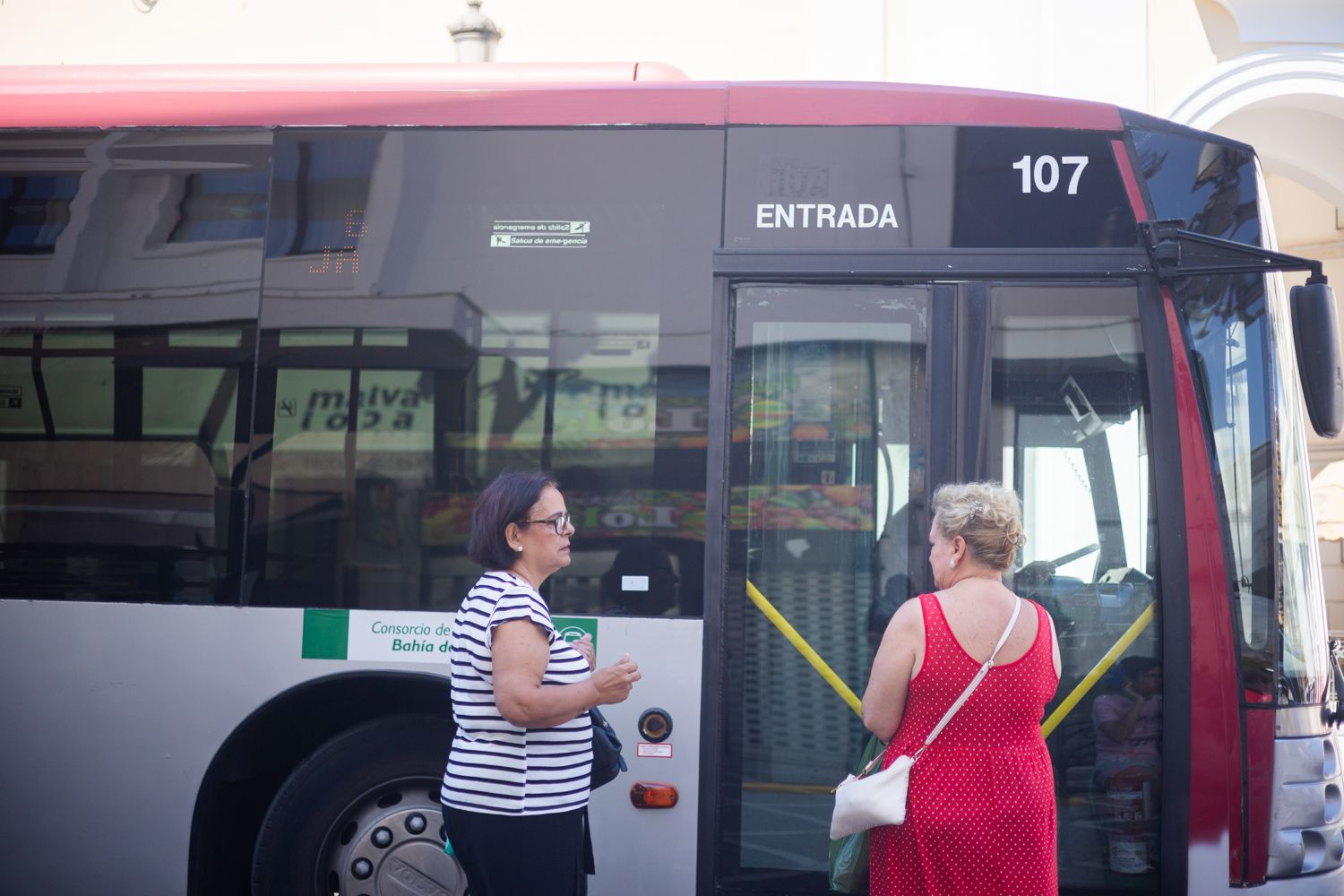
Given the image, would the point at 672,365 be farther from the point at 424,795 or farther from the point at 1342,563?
the point at 1342,563

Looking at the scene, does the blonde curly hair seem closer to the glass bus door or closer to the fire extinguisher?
the glass bus door

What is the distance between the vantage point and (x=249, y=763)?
4.30m

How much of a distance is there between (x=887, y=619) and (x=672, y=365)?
3.64 ft

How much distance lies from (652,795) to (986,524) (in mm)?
1656

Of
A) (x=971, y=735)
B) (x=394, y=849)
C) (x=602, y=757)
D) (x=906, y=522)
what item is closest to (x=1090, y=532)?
(x=906, y=522)

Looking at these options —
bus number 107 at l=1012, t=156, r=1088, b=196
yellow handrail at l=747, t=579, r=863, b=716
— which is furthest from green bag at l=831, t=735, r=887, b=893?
bus number 107 at l=1012, t=156, r=1088, b=196

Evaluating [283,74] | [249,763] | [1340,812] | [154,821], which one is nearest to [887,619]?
[1340,812]

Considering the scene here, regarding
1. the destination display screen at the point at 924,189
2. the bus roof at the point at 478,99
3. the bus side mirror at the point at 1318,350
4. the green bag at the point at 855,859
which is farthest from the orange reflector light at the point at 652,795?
the bus side mirror at the point at 1318,350

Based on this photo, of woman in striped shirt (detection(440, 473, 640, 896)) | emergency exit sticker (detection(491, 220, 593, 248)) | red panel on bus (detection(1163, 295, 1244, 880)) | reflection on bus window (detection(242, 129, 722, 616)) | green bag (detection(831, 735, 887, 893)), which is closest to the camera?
woman in striped shirt (detection(440, 473, 640, 896))

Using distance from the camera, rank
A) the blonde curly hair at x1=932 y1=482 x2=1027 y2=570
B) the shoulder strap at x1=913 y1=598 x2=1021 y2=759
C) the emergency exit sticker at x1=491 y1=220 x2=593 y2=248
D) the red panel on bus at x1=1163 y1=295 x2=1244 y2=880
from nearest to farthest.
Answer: the shoulder strap at x1=913 y1=598 x2=1021 y2=759 < the blonde curly hair at x1=932 y1=482 x2=1027 y2=570 < the red panel on bus at x1=1163 y1=295 x2=1244 y2=880 < the emergency exit sticker at x1=491 y1=220 x2=593 y2=248

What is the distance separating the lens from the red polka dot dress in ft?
9.49

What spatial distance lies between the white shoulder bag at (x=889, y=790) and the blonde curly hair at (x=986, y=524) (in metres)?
0.13

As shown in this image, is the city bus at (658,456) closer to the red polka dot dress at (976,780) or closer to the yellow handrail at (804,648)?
the yellow handrail at (804,648)

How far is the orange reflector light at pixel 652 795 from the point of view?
159 inches
